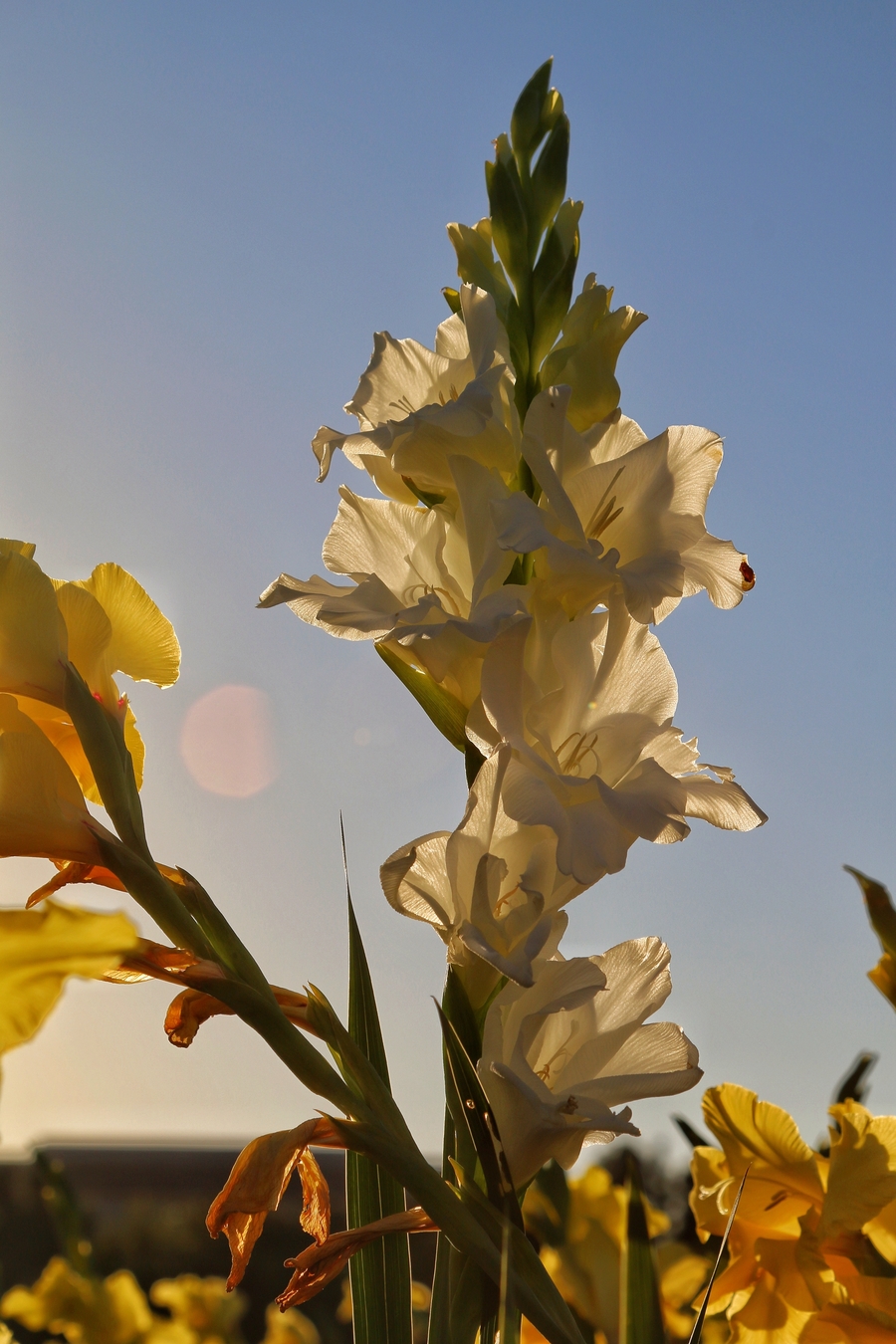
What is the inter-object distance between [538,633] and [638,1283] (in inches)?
20.6

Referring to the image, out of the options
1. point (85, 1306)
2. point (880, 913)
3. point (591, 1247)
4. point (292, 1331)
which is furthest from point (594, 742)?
point (292, 1331)

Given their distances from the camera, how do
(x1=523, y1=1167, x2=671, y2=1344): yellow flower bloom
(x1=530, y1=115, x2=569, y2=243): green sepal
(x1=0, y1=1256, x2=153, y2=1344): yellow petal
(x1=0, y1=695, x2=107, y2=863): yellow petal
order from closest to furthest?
(x1=0, y1=695, x2=107, y2=863): yellow petal → (x1=530, y1=115, x2=569, y2=243): green sepal → (x1=523, y1=1167, x2=671, y2=1344): yellow flower bloom → (x1=0, y1=1256, x2=153, y2=1344): yellow petal

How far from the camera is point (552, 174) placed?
0.95m

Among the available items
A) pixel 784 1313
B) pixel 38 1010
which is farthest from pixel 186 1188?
pixel 38 1010

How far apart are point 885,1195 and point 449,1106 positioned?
53 centimetres

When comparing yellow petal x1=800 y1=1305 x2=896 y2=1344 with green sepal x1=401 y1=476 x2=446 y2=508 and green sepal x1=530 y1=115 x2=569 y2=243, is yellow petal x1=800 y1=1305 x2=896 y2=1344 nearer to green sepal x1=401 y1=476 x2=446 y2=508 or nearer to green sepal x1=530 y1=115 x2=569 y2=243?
green sepal x1=401 y1=476 x2=446 y2=508

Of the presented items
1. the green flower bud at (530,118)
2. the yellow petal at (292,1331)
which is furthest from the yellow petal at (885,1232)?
the yellow petal at (292,1331)

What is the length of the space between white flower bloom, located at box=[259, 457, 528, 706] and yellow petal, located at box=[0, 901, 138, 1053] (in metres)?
0.37

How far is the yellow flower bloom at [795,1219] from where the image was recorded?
0.97m

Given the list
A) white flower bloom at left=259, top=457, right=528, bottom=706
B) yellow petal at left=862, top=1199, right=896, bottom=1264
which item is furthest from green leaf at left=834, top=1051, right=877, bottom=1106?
white flower bloom at left=259, top=457, right=528, bottom=706

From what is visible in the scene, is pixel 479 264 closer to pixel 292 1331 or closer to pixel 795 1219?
pixel 795 1219

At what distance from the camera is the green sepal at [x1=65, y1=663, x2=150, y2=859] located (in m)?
0.73

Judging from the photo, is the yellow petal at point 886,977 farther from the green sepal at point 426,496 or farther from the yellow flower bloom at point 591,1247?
the green sepal at point 426,496

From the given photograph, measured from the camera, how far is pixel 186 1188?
9094 mm
